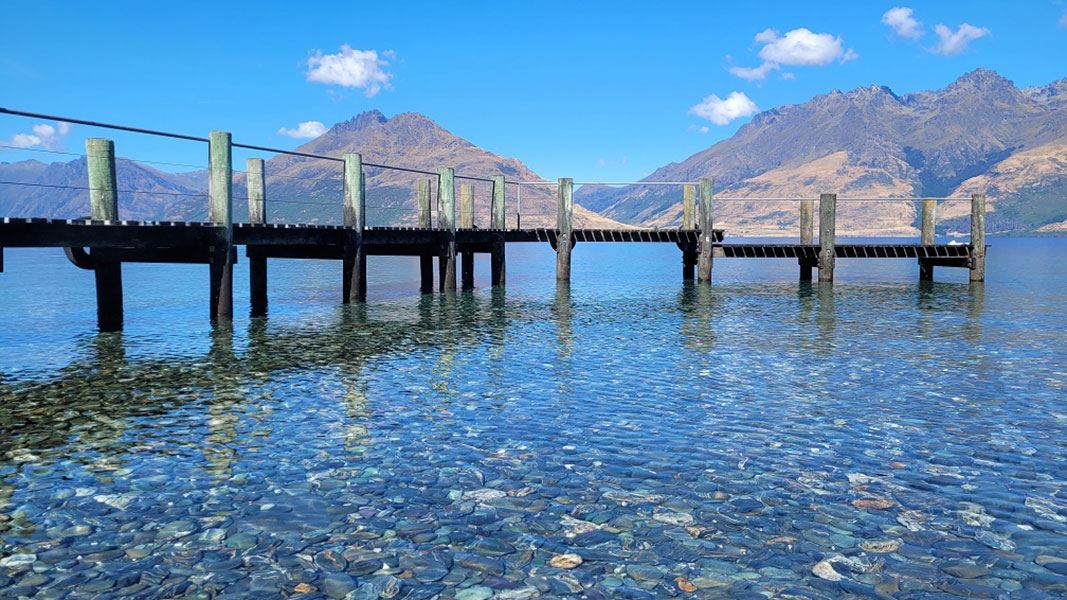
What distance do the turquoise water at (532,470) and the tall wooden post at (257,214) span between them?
689 centimetres

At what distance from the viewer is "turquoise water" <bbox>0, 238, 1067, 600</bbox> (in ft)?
23.3

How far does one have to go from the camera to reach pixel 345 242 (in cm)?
2956

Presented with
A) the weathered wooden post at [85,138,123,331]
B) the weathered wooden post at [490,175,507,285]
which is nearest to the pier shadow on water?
the weathered wooden post at [85,138,123,331]

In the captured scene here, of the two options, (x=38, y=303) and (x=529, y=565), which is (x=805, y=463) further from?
(x=38, y=303)

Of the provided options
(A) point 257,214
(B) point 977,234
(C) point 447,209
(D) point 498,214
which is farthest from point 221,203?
(B) point 977,234

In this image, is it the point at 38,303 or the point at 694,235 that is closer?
the point at 38,303

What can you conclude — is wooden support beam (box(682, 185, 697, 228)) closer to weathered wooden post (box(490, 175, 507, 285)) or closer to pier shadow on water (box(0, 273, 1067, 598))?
weathered wooden post (box(490, 175, 507, 285))

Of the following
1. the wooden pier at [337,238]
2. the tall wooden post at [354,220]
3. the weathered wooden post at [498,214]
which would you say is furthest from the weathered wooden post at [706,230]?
the tall wooden post at [354,220]

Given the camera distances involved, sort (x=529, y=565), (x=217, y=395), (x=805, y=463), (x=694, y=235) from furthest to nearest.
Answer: (x=694, y=235)
(x=217, y=395)
(x=805, y=463)
(x=529, y=565)

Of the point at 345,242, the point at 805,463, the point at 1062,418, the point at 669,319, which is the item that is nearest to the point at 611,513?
the point at 805,463

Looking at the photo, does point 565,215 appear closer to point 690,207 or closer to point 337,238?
point 690,207

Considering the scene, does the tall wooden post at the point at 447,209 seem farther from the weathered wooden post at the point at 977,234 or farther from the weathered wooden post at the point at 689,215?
the weathered wooden post at the point at 977,234

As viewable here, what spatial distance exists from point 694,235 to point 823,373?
1084 inches

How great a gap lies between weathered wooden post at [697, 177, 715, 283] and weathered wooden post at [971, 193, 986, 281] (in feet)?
43.5
